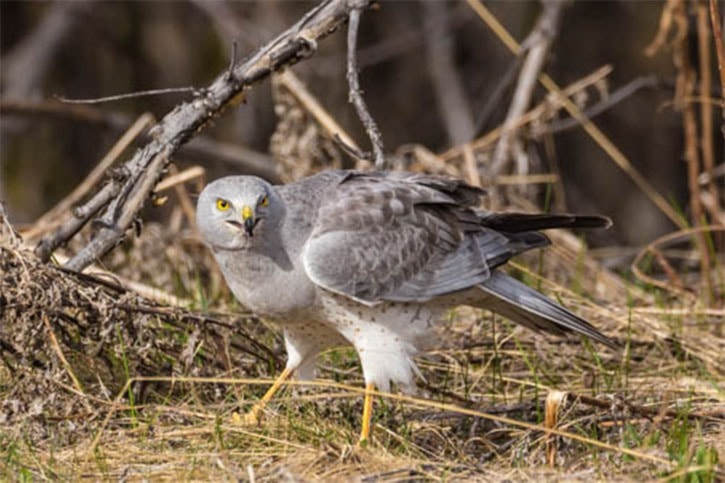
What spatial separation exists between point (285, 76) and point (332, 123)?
1.08 feet

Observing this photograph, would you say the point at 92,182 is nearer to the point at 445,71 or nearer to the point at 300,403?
the point at 300,403

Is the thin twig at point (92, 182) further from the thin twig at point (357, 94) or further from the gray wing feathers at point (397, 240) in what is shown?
the gray wing feathers at point (397, 240)

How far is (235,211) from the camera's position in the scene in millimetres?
4371

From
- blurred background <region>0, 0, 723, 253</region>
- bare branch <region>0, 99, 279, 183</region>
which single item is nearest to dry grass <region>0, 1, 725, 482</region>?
bare branch <region>0, 99, 279, 183</region>

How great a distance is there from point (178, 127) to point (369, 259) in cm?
91

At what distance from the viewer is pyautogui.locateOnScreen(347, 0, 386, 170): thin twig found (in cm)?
495

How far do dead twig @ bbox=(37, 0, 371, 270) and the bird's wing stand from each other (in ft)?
1.81

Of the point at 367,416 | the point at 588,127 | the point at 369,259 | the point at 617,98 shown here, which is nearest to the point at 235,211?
the point at 369,259

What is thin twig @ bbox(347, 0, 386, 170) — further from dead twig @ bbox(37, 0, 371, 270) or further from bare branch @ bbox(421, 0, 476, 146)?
bare branch @ bbox(421, 0, 476, 146)

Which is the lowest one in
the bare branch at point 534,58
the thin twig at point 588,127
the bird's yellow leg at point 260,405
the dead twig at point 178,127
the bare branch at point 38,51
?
the bird's yellow leg at point 260,405

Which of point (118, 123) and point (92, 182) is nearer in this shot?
point (92, 182)

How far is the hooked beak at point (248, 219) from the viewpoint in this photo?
4.33 m

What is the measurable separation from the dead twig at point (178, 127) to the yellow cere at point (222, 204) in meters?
0.59

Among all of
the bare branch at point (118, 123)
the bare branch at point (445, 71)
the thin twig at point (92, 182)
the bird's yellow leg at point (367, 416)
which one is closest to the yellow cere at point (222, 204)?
the bird's yellow leg at point (367, 416)
